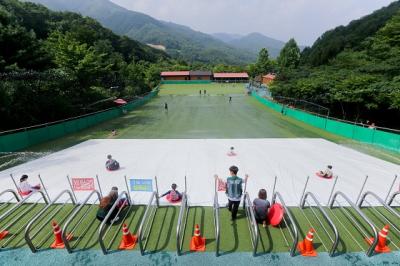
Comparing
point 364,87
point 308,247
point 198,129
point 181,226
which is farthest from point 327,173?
point 364,87

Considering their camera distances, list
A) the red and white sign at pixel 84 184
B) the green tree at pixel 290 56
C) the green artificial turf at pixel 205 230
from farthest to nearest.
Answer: the green tree at pixel 290 56 → the red and white sign at pixel 84 184 → the green artificial turf at pixel 205 230

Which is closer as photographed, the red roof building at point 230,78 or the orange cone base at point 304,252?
the orange cone base at point 304,252

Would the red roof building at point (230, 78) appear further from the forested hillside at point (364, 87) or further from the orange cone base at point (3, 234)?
the orange cone base at point (3, 234)

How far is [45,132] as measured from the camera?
21.0 metres

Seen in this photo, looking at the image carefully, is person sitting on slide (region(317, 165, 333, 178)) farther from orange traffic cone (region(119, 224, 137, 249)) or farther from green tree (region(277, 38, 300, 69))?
green tree (region(277, 38, 300, 69))

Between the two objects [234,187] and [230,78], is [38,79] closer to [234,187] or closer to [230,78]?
[234,187]

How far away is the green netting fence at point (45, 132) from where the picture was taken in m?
17.8

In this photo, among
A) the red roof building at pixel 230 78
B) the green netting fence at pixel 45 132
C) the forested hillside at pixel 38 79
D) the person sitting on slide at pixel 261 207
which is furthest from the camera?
the red roof building at pixel 230 78

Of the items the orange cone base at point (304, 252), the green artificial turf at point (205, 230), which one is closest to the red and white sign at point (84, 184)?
the green artificial turf at point (205, 230)

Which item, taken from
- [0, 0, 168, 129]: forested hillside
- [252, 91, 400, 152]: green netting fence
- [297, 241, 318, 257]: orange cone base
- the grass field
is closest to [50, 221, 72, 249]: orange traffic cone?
[297, 241, 318, 257]: orange cone base

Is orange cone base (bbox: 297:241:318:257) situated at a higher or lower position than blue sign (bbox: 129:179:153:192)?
lower

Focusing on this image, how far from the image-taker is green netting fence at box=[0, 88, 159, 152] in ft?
58.3

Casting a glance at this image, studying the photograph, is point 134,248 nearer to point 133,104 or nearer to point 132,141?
point 132,141

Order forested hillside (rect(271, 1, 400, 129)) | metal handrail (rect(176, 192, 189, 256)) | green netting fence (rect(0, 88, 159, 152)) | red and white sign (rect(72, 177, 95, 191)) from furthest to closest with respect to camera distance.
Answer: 1. forested hillside (rect(271, 1, 400, 129))
2. green netting fence (rect(0, 88, 159, 152))
3. red and white sign (rect(72, 177, 95, 191))
4. metal handrail (rect(176, 192, 189, 256))
